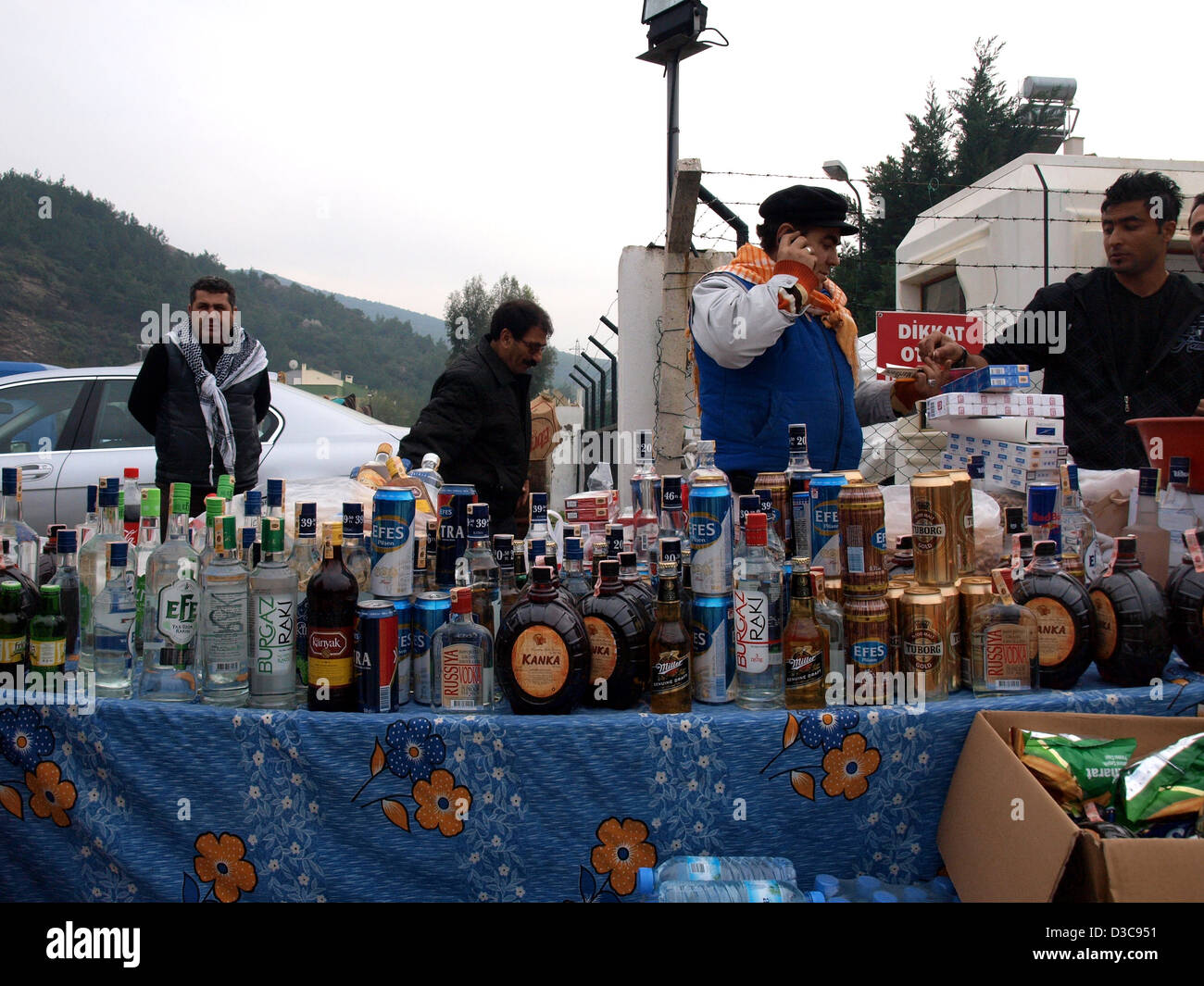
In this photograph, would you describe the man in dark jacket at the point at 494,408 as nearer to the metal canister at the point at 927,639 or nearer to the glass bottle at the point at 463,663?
the glass bottle at the point at 463,663

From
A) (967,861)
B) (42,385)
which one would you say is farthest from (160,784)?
(42,385)

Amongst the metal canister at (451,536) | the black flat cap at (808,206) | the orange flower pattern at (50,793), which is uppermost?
the black flat cap at (808,206)

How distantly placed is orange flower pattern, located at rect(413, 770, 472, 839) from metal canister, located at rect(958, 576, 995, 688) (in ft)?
3.49

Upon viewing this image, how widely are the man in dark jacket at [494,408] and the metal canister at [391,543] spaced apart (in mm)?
1613

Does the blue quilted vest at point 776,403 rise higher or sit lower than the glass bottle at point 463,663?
higher

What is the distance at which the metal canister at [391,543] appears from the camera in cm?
171

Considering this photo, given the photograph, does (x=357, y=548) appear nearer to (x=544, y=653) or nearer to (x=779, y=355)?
(x=544, y=653)

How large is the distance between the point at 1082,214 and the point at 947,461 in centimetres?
533

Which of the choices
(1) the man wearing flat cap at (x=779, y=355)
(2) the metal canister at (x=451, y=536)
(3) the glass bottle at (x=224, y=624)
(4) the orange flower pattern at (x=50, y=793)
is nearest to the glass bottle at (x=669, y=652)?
(2) the metal canister at (x=451, y=536)

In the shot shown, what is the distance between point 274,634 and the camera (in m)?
1.65

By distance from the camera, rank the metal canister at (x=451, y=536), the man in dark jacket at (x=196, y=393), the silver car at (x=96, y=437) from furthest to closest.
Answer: the silver car at (x=96, y=437) < the man in dark jacket at (x=196, y=393) < the metal canister at (x=451, y=536)

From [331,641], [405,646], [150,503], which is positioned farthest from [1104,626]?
[150,503]

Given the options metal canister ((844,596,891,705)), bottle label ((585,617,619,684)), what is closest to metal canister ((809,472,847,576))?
metal canister ((844,596,891,705))
